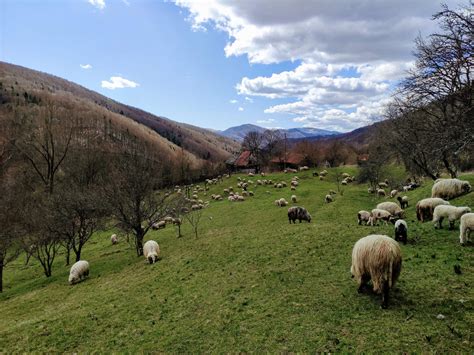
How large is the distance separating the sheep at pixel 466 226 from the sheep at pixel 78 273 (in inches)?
1138

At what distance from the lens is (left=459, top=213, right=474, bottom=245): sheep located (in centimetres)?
1430

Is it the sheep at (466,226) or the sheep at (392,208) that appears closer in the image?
Answer: the sheep at (466,226)

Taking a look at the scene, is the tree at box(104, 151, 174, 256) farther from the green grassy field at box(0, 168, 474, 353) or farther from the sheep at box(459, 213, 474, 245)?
the sheep at box(459, 213, 474, 245)

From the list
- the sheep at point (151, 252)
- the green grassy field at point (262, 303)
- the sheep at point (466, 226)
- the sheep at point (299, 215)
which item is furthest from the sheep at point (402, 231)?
the sheep at point (151, 252)

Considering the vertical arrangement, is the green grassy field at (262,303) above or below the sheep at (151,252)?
above

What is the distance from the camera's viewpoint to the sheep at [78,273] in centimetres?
2624

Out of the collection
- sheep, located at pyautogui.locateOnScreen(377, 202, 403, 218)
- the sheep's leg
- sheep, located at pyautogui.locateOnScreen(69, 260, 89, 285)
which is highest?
sheep, located at pyautogui.locateOnScreen(377, 202, 403, 218)

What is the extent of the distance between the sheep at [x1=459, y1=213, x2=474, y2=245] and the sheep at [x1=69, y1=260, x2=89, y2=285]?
1138 inches

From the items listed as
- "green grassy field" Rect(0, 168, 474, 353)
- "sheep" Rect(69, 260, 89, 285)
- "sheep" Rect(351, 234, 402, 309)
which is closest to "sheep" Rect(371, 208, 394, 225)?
"green grassy field" Rect(0, 168, 474, 353)

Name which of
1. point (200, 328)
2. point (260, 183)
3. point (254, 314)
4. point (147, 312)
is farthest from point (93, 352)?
point (260, 183)

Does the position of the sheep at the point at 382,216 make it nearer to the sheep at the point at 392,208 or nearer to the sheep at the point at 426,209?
the sheep at the point at 392,208

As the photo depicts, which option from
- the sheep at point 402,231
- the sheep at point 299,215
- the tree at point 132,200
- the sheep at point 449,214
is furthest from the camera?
the sheep at point 299,215

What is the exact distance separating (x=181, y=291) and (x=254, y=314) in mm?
6153

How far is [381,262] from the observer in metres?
10.6
